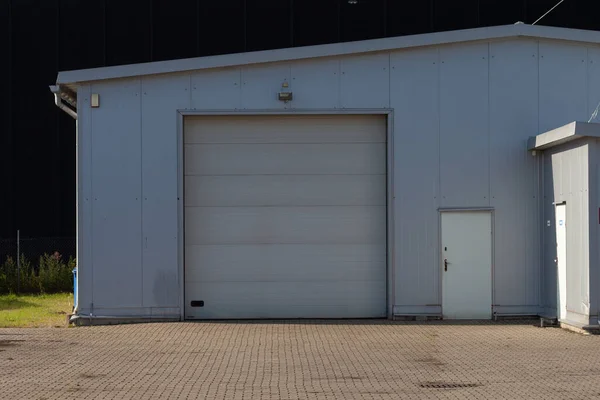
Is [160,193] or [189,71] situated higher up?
[189,71]

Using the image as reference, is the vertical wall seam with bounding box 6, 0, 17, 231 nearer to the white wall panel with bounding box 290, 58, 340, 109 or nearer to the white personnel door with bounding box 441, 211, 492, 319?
the white wall panel with bounding box 290, 58, 340, 109

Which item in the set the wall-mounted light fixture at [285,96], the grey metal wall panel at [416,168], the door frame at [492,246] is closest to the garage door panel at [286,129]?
the wall-mounted light fixture at [285,96]

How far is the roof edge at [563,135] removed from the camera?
14719 mm

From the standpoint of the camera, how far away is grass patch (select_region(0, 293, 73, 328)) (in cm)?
1708

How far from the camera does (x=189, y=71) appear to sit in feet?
55.6

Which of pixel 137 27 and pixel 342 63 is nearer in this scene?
pixel 342 63

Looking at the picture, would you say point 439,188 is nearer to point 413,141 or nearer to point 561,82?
point 413,141

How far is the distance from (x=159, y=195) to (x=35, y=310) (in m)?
4.40

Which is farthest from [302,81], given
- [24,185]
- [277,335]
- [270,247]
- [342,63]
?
[24,185]

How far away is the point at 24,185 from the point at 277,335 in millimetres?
13651

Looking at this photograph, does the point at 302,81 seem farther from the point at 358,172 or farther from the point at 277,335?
the point at 277,335

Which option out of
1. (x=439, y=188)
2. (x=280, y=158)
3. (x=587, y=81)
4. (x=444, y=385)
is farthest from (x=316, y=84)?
(x=444, y=385)

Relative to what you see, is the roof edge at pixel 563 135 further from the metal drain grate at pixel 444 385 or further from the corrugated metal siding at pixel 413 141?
the metal drain grate at pixel 444 385

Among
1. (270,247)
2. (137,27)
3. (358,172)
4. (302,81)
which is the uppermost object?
(137,27)
